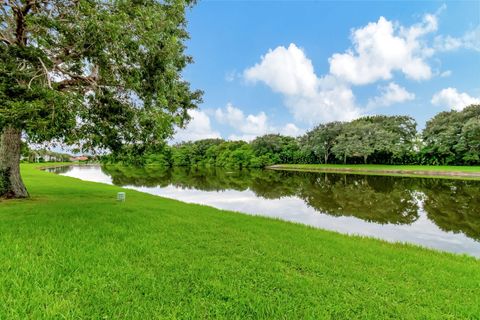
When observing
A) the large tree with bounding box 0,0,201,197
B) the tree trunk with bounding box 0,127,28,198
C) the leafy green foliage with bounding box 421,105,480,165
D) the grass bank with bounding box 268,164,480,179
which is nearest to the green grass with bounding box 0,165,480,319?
the large tree with bounding box 0,0,201,197

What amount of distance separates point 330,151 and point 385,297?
59.2 m

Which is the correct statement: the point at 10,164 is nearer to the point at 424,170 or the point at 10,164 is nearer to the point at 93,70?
the point at 93,70

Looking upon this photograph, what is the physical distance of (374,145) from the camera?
2007 inches

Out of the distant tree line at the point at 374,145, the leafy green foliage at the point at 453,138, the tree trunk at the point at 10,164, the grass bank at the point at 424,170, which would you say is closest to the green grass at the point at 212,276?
the tree trunk at the point at 10,164

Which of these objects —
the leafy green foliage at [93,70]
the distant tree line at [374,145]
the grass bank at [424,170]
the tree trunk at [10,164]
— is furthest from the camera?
the distant tree line at [374,145]

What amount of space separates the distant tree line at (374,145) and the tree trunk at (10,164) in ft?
110

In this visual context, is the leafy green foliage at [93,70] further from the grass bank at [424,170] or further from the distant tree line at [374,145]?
the grass bank at [424,170]

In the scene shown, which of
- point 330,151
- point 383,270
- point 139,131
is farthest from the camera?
point 330,151

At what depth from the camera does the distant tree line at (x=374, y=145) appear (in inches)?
1825

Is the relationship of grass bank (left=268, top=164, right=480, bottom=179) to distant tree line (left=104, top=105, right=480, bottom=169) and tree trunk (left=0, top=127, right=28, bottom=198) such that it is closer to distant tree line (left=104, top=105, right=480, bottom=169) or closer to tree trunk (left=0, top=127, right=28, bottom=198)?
distant tree line (left=104, top=105, right=480, bottom=169)

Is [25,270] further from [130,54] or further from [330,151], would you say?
[330,151]

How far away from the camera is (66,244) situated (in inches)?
199

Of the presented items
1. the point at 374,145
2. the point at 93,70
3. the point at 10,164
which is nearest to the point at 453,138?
the point at 374,145

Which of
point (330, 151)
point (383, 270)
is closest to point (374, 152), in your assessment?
point (330, 151)
